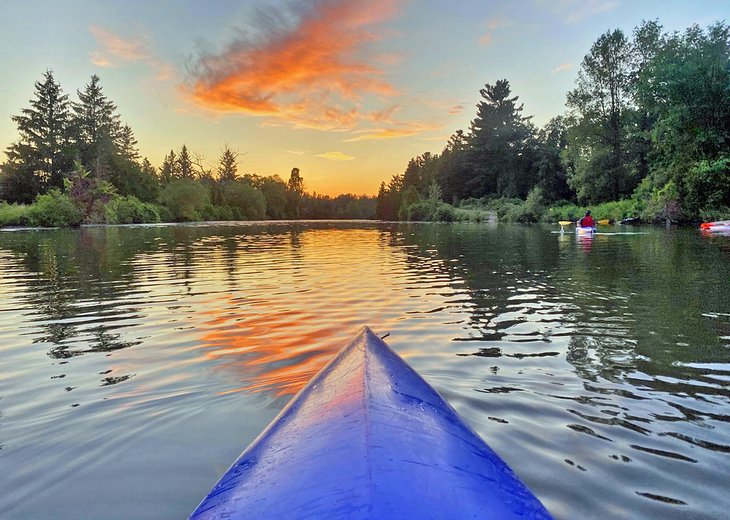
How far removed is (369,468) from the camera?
65.2 inches

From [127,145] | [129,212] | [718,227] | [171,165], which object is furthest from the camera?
[171,165]

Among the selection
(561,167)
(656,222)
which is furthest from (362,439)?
(561,167)

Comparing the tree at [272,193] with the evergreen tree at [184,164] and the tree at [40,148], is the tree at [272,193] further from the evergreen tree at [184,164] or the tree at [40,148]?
the tree at [40,148]

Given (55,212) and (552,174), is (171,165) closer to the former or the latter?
(55,212)

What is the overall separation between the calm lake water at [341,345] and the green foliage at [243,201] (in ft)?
280

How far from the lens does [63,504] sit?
253 cm

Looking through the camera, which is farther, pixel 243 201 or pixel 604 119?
pixel 243 201

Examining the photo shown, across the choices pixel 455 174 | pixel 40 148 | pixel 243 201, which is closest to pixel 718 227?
pixel 455 174

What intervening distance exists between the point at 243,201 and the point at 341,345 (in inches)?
3670

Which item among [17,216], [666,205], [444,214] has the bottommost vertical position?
[666,205]

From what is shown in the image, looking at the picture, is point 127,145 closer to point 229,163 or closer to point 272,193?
point 229,163

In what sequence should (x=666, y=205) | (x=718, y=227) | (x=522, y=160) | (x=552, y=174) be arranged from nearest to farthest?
1. (x=718, y=227)
2. (x=666, y=205)
3. (x=552, y=174)
4. (x=522, y=160)

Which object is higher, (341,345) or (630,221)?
(630,221)

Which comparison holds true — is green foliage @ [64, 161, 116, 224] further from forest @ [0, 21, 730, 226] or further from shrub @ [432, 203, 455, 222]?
shrub @ [432, 203, 455, 222]
